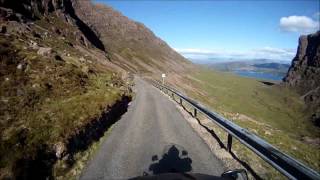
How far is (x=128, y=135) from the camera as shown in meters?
11.2

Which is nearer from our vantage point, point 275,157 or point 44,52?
point 275,157

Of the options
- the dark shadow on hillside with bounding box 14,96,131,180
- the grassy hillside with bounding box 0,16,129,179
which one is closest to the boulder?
the grassy hillside with bounding box 0,16,129,179

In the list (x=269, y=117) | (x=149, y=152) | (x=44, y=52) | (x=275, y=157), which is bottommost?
(x=269, y=117)

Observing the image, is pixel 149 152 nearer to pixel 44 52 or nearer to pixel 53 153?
pixel 53 153

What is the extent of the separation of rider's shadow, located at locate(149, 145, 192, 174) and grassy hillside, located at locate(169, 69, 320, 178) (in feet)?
6.51

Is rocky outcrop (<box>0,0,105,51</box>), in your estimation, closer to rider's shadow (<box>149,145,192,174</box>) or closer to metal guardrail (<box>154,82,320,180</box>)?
rider's shadow (<box>149,145,192,174</box>)

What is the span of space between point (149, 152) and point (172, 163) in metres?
1.24

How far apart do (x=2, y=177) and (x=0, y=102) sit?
18.6 ft

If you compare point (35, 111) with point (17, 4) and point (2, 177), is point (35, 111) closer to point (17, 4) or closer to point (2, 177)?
point (2, 177)

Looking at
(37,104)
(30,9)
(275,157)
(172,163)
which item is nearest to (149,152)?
(172,163)

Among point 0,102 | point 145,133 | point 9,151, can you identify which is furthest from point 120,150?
point 0,102

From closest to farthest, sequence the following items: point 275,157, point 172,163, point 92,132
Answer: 1. point 275,157
2. point 172,163
3. point 92,132

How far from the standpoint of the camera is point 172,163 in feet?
26.1

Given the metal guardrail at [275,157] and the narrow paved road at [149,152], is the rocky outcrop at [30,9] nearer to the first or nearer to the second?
the narrow paved road at [149,152]
